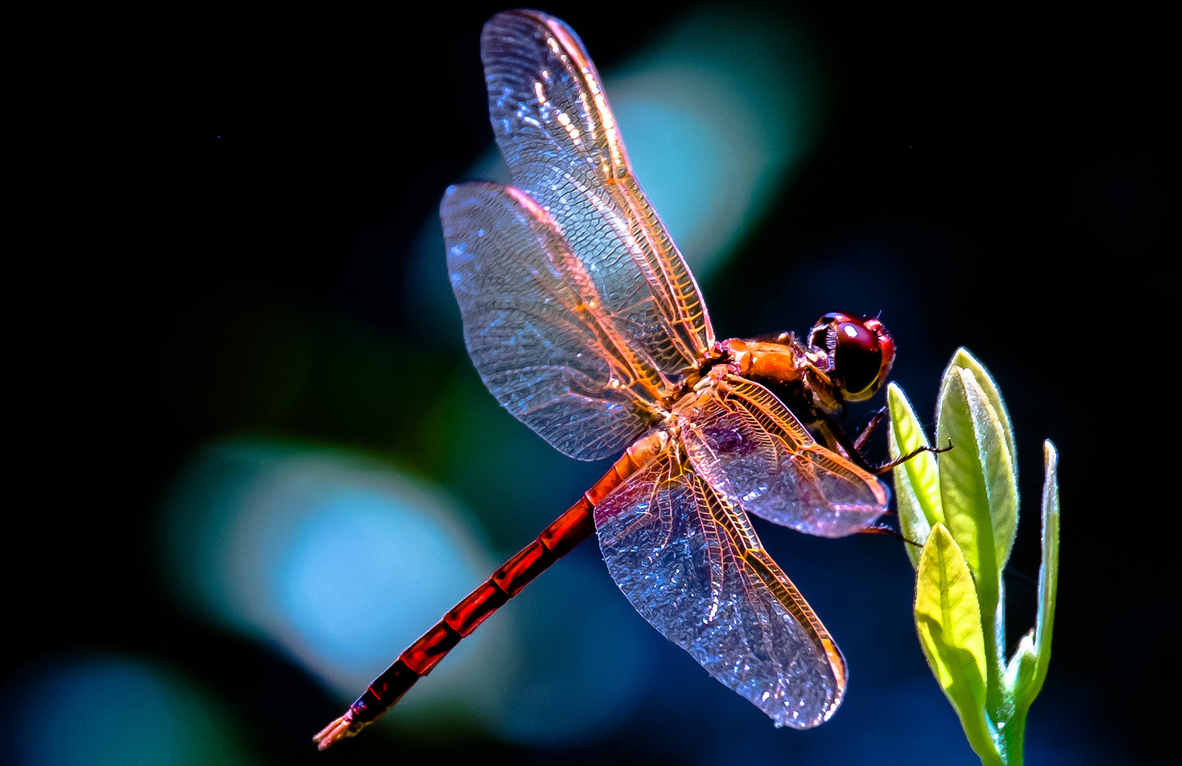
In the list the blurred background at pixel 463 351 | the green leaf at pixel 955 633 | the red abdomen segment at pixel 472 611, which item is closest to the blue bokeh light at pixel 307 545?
the blurred background at pixel 463 351

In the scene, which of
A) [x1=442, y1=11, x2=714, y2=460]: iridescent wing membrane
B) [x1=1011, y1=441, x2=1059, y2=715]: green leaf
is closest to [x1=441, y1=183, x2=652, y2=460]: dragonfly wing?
[x1=442, y1=11, x2=714, y2=460]: iridescent wing membrane

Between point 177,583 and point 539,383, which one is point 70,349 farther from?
point 539,383

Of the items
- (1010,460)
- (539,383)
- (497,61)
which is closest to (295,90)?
(497,61)

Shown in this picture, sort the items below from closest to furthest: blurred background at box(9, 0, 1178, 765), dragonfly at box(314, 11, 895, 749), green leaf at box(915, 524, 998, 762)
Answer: green leaf at box(915, 524, 998, 762) < dragonfly at box(314, 11, 895, 749) < blurred background at box(9, 0, 1178, 765)

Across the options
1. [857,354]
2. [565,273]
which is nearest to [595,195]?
[565,273]

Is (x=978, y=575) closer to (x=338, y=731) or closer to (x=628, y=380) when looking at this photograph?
(x=628, y=380)

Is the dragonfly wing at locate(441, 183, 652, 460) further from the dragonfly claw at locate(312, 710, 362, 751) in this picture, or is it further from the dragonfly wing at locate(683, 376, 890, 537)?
the dragonfly claw at locate(312, 710, 362, 751)
